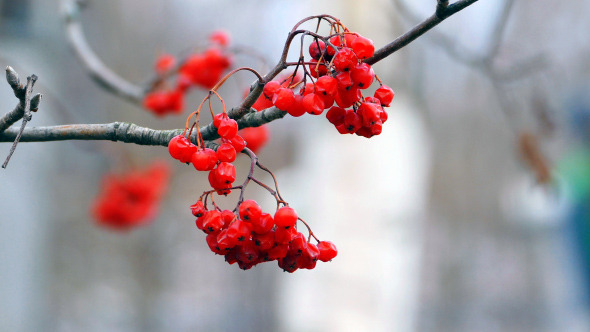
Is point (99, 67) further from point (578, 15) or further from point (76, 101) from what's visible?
point (578, 15)

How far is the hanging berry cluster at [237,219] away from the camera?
2.31 ft

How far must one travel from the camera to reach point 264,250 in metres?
0.74

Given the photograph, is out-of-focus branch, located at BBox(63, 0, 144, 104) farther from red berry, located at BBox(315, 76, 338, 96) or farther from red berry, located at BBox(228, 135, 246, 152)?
red berry, located at BBox(315, 76, 338, 96)

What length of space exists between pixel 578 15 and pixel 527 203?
237 centimetres

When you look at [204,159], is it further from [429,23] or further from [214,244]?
[429,23]

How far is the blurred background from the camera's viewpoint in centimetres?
296

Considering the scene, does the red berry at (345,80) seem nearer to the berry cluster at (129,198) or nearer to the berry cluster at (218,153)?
the berry cluster at (218,153)

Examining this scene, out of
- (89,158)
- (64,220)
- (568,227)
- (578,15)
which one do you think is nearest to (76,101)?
(89,158)

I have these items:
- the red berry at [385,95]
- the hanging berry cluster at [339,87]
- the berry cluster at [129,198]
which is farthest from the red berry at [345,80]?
the berry cluster at [129,198]

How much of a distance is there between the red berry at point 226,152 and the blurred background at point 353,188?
2.82 ft

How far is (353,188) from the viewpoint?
9.78 feet

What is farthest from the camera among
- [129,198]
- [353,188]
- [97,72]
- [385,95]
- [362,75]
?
[353,188]

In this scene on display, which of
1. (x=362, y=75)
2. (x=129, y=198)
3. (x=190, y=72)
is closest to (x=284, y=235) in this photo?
(x=362, y=75)

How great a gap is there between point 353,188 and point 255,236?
228cm
